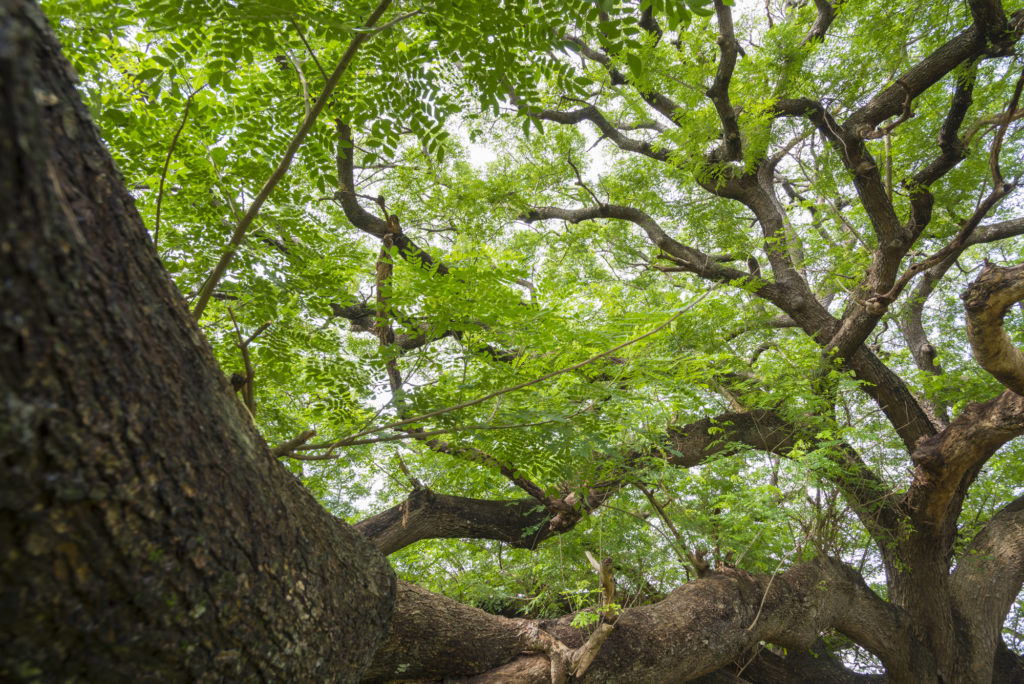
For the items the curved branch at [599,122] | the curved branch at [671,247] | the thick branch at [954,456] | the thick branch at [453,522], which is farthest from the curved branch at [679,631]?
the curved branch at [599,122]

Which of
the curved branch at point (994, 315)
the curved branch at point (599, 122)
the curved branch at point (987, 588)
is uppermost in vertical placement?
the curved branch at point (599, 122)

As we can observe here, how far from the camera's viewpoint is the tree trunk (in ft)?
2.69

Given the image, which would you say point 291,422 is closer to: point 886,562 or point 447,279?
point 447,279

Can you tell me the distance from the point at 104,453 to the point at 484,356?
2.07 m

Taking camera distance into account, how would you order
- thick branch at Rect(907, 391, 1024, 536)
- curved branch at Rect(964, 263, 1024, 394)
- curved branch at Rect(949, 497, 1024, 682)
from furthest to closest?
curved branch at Rect(949, 497, 1024, 682) < thick branch at Rect(907, 391, 1024, 536) < curved branch at Rect(964, 263, 1024, 394)

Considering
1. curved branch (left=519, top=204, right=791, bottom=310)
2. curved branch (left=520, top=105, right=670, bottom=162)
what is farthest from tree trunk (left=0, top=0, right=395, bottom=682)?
curved branch (left=520, top=105, right=670, bottom=162)

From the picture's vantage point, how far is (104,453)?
0.96 metres

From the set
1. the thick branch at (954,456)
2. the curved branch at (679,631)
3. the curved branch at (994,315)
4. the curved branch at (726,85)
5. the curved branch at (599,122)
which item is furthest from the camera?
the curved branch at (599,122)

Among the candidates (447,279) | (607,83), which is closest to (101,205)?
(447,279)

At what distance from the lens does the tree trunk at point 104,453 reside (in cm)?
82

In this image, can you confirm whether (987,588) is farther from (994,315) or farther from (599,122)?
(599,122)

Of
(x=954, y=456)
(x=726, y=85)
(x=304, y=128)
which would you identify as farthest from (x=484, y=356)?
(x=954, y=456)

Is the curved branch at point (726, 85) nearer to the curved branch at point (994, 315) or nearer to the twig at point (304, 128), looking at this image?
the curved branch at point (994, 315)

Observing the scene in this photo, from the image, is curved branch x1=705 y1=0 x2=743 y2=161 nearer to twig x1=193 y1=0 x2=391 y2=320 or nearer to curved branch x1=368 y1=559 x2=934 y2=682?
twig x1=193 y1=0 x2=391 y2=320
